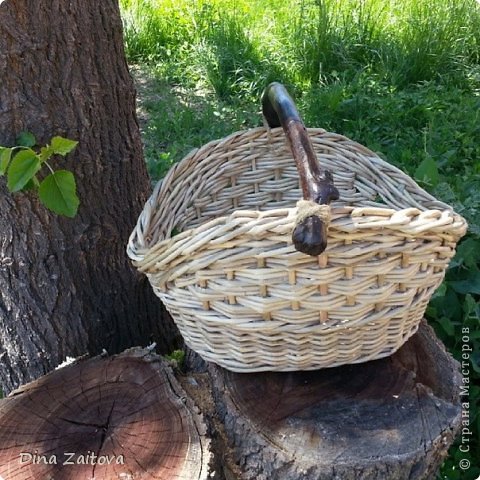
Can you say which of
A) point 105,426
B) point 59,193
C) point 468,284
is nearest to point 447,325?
point 468,284

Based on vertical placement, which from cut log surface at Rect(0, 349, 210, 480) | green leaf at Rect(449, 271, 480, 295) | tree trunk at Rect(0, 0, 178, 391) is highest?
tree trunk at Rect(0, 0, 178, 391)

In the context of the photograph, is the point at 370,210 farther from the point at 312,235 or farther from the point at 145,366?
the point at 145,366

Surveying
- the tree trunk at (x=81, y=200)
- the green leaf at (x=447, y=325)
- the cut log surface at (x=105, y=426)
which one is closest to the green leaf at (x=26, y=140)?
the tree trunk at (x=81, y=200)

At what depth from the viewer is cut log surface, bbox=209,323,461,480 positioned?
45.5 inches

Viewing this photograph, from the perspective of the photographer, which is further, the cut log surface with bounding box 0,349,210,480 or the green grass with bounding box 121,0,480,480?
the green grass with bounding box 121,0,480,480

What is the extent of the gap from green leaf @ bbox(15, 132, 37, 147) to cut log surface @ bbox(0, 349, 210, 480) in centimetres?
45

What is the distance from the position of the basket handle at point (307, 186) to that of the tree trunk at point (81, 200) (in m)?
0.35

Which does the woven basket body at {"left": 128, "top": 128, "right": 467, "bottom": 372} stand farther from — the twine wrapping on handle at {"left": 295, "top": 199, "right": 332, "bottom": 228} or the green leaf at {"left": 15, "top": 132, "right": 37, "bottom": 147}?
the green leaf at {"left": 15, "top": 132, "right": 37, "bottom": 147}

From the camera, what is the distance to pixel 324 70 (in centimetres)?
339

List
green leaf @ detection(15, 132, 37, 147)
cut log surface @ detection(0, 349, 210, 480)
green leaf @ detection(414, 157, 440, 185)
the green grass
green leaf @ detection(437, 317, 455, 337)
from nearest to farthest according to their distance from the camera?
cut log surface @ detection(0, 349, 210, 480)
green leaf @ detection(15, 132, 37, 147)
green leaf @ detection(437, 317, 455, 337)
green leaf @ detection(414, 157, 440, 185)
the green grass

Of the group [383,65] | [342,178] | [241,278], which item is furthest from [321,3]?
[241,278]

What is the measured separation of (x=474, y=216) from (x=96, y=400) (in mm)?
1317

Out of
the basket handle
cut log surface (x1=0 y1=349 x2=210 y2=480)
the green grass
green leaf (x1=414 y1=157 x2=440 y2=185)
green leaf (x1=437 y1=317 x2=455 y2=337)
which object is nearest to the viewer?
the basket handle

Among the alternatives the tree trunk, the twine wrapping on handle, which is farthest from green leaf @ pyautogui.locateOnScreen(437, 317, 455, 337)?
the twine wrapping on handle
